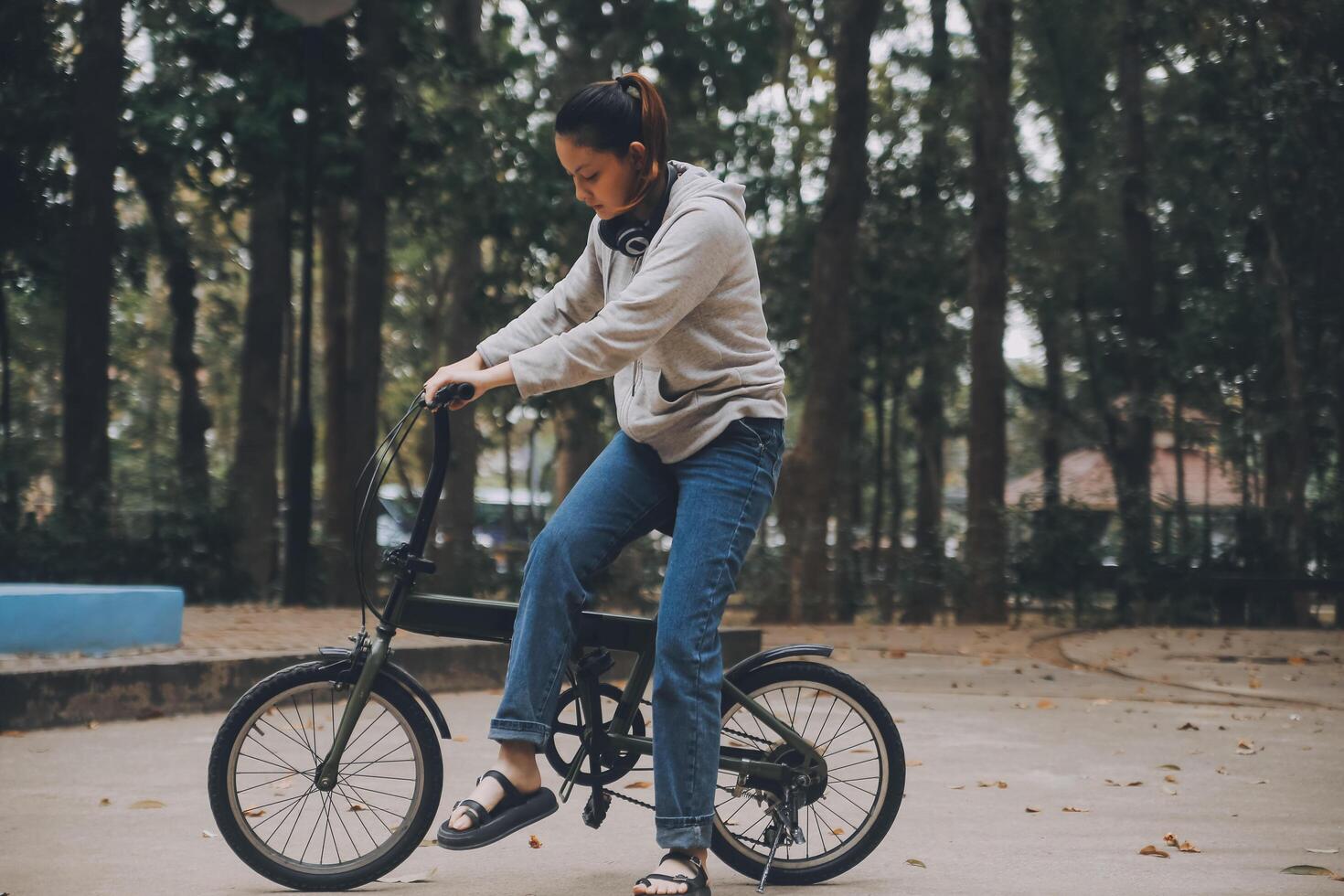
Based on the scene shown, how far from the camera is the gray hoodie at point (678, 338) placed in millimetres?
3730

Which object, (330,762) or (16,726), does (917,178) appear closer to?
(16,726)

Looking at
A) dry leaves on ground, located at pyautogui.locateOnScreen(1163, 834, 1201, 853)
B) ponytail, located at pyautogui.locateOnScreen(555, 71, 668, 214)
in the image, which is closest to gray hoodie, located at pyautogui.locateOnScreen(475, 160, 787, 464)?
ponytail, located at pyautogui.locateOnScreen(555, 71, 668, 214)

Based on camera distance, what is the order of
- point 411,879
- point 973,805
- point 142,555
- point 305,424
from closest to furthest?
point 411,879 < point 973,805 < point 142,555 < point 305,424

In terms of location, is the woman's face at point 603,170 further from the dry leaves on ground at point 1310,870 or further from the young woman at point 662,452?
the dry leaves on ground at point 1310,870

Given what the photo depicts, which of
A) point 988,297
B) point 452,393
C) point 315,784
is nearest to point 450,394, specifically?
point 452,393

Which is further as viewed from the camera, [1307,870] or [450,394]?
[1307,870]

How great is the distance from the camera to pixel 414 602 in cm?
414

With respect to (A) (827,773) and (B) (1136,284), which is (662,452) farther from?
(B) (1136,284)

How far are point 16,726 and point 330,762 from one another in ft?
12.5

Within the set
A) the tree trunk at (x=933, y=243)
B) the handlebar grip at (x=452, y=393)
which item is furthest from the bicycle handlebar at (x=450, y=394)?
the tree trunk at (x=933, y=243)

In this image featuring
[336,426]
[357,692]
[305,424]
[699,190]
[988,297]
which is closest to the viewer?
[699,190]

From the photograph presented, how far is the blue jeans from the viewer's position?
388 cm

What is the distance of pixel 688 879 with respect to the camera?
385 cm

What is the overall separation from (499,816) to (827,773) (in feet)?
3.30
